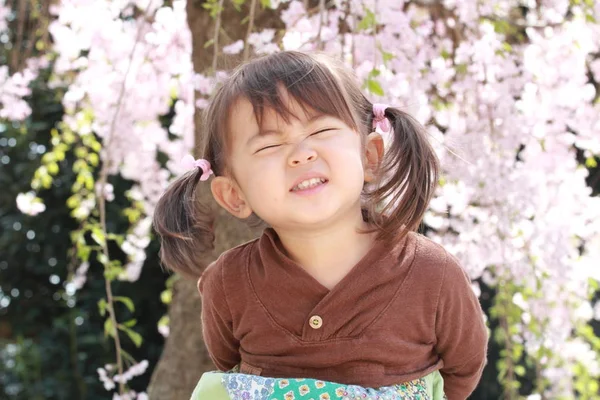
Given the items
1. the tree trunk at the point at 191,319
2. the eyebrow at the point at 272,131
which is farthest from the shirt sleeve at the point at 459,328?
the tree trunk at the point at 191,319

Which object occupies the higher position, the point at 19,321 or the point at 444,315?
the point at 444,315

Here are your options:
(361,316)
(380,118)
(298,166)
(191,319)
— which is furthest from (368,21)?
(191,319)

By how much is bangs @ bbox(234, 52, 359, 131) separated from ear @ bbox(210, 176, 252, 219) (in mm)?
157

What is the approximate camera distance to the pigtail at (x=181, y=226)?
1574mm

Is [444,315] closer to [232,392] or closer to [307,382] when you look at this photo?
[307,382]

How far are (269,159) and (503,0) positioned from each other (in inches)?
74.8

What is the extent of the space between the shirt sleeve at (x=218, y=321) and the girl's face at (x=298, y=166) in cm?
19

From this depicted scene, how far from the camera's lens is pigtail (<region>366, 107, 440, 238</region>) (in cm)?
147

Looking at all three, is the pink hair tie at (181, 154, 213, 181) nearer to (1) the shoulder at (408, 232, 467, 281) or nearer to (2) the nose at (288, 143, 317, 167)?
(2) the nose at (288, 143, 317, 167)

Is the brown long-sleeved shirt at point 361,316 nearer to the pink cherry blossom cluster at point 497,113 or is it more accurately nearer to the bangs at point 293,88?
the bangs at point 293,88

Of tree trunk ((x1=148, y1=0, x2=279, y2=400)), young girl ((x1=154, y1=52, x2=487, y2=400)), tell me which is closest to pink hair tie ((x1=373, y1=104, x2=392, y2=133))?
young girl ((x1=154, y1=52, x2=487, y2=400))

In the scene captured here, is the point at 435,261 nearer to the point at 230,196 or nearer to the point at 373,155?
the point at 373,155

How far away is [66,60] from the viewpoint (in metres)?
3.10

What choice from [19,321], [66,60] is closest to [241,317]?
[66,60]
